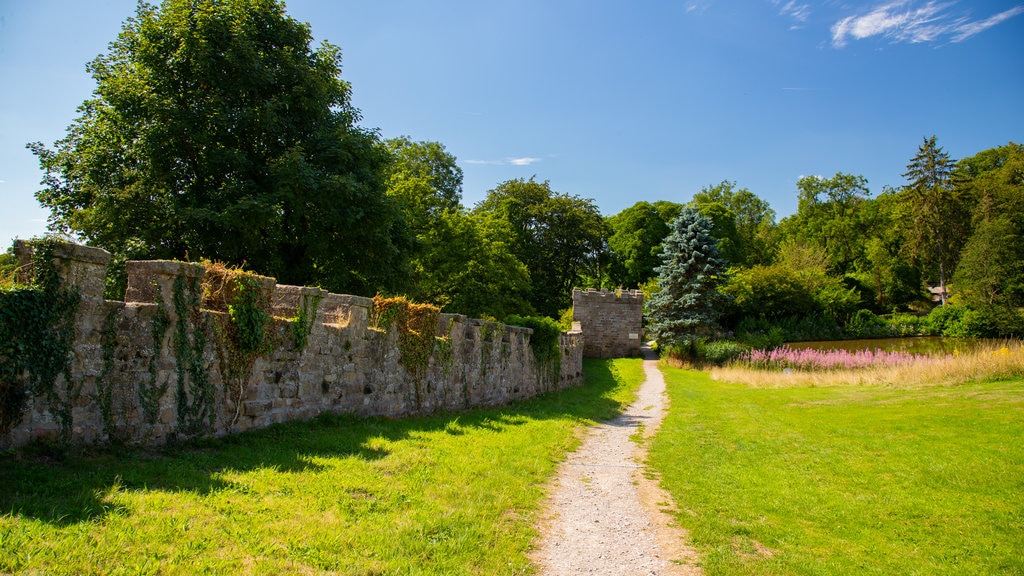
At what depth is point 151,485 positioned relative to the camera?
435cm

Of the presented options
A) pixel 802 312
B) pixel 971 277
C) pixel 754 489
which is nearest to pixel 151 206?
pixel 754 489

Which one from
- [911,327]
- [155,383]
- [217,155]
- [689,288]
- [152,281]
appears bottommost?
[911,327]

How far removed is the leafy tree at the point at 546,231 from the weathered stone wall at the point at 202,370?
2946cm

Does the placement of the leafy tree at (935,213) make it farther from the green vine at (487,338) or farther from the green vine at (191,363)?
the green vine at (191,363)

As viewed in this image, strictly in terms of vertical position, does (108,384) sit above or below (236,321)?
below

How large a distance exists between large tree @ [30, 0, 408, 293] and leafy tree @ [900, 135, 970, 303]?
45.0 meters

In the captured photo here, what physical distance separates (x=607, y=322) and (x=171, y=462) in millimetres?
27222

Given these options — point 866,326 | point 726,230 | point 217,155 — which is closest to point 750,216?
point 726,230

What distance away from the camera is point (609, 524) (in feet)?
17.9

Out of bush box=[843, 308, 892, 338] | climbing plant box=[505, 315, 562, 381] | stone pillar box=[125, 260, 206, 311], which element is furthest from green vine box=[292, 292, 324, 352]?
bush box=[843, 308, 892, 338]

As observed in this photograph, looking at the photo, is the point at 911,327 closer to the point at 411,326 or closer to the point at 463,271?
the point at 463,271

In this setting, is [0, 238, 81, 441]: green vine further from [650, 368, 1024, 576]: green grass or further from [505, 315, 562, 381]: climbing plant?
[505, 315, 562, 381]: climbing plant

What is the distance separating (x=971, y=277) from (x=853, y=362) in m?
22.3

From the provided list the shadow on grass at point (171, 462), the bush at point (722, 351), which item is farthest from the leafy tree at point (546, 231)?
the shadow on grass at point (171, 462)
